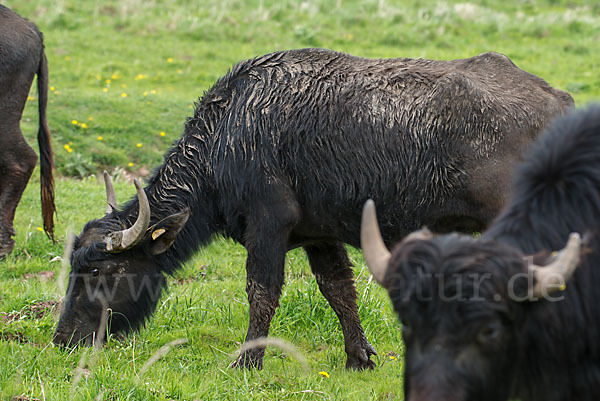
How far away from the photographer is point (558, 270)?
3.08m

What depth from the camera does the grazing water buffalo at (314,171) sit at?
562 centimetres

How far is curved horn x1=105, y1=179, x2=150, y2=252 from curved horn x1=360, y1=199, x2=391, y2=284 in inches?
104

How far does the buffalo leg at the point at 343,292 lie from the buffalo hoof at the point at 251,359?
73 cm

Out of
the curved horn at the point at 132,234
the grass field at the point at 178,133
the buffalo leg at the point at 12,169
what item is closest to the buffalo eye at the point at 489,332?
the grass field at the point at 178,133

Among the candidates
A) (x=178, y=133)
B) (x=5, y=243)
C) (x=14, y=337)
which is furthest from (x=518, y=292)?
(x=178, y=133)

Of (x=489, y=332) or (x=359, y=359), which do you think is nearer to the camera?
(x=489, y=332)

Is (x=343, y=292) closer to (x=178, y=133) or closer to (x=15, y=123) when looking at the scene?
(x=15, y=123)

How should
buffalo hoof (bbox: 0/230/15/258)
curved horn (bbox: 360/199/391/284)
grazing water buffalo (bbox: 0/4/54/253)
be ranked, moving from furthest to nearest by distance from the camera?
grazing water buffalo (bbox: 0/4/54/253) < buffalo hoof (bbox: 0/230/15/258) < curved horn (bbox: 360/199/391/284)

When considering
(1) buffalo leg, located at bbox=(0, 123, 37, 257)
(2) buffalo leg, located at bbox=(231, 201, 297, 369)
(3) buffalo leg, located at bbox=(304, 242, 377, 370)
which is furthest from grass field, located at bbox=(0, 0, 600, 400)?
(1) buffalo leg, located at bbox=(0, 123, 37, 257)

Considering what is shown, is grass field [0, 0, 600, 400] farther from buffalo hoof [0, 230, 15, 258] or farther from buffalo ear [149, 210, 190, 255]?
buffalo ear [149, 210, 190, 255]

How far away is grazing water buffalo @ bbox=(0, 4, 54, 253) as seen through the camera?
330 inches

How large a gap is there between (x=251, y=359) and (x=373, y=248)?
253 centimetres

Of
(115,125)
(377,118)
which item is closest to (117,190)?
(115,125)

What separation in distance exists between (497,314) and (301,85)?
3282mm
